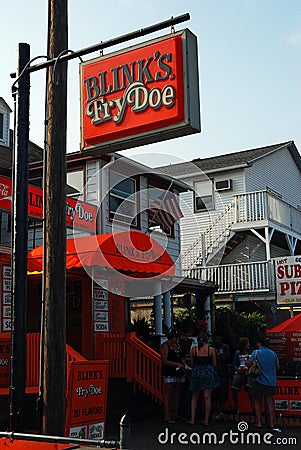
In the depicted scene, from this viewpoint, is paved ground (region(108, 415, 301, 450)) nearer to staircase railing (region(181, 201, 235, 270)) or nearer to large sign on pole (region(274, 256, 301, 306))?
large sign on pole (region(274, 256, 301, 306))

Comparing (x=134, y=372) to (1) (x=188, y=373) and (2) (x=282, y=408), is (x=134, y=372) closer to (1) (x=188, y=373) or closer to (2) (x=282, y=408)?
(1) (x=188, y=373)

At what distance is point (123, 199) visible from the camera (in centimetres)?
1981

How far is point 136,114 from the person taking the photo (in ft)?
25.9

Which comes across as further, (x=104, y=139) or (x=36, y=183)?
(x=36, y=183)

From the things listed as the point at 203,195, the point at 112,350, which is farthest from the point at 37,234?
the point at 203,195

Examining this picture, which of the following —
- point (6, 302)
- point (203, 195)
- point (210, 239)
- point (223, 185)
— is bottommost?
point (6, 302)

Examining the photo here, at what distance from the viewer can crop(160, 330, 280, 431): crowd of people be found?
36.0ft

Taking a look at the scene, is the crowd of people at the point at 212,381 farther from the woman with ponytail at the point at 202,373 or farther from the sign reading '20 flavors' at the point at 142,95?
the sign reading '20 flavors' at the point at 142,95

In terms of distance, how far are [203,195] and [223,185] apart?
1.21 m

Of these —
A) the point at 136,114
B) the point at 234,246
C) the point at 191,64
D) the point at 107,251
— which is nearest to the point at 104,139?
the point at 136,114

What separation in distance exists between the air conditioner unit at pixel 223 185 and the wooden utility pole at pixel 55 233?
2041cm

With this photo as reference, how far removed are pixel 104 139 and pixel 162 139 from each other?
885 millimetres

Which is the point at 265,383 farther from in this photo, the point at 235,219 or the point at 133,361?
the point at 235,219

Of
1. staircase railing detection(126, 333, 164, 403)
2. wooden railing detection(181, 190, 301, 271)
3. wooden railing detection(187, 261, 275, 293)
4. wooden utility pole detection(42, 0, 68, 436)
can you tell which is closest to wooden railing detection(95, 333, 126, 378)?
staircase railing detection(126, 333, 164, 403)
